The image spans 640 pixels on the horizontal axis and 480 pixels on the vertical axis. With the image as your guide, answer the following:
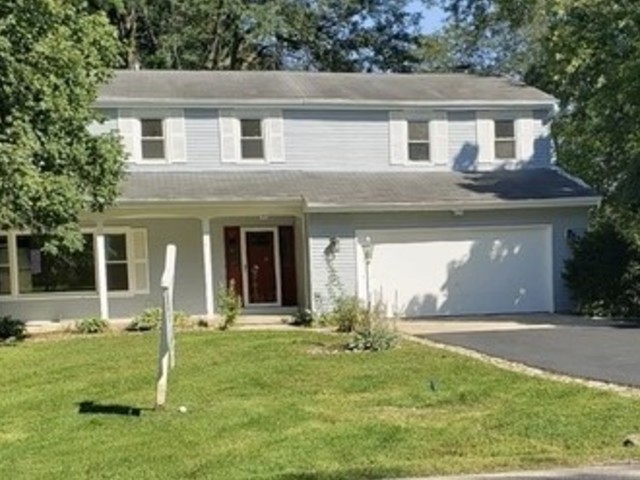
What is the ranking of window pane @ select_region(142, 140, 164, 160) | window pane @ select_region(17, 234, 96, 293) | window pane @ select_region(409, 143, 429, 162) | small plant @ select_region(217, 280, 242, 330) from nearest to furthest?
small plant @ select_region(217, 280, 242, 330)
window pane @ select_region(17, 234, 96, 293)
window pane @ select_region(142, 140, 164, 160)
window pane @ select_region(409, 143, 429, 162)

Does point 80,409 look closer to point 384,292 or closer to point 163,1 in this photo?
point 384,292

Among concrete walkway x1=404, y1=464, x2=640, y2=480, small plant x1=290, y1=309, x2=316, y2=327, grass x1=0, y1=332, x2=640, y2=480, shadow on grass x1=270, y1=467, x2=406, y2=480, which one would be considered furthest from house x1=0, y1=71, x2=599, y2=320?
concrete walkway x1=404, y1=464, x2=640, y2=480

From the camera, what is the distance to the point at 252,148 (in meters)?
23.4

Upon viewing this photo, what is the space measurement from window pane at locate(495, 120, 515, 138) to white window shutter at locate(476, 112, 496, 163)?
7.9 inches

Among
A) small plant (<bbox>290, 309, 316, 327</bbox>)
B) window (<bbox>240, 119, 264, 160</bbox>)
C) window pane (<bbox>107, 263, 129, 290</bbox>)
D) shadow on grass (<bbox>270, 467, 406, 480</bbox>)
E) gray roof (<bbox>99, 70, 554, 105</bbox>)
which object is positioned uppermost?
gray roof (<bbox>99, 70, 554, 105</bbox>)

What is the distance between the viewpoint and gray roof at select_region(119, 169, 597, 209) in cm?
2116

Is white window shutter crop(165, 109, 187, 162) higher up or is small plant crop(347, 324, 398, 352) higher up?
white window shutter crop(165, 109, 187, 162)

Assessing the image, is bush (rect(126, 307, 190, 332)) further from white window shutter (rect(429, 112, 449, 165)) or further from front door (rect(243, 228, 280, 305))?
white window shutter (rect(429, 112, 449, 165))

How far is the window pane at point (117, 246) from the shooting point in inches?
890

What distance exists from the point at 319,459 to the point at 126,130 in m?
16.6

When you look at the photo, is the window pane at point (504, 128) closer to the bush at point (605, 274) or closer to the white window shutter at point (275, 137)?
the bush at point (605, 274)

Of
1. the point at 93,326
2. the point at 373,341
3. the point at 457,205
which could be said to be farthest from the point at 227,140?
the point at 373,341

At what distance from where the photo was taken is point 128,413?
10.1 m

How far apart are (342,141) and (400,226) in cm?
322
